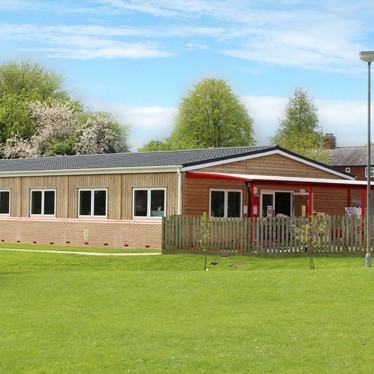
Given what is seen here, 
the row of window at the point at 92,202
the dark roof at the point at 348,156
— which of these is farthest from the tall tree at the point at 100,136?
the row of window at the point at 92,202

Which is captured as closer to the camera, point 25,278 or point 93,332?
point 93,332

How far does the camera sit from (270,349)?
12.0m

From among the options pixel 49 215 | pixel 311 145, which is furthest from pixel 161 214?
pixel 311 145

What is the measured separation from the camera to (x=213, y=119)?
9375cm

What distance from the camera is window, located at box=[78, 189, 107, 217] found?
1446 inches

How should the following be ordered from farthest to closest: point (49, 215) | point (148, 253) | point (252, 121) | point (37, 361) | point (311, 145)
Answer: point (252, 121), point (311, 145), point (49, 215), point (148, 253), point (37, 361)

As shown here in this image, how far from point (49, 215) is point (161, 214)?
7024 mm

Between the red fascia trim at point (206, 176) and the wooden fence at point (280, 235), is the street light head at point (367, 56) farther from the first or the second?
the red fascia trim at point (206, 176)

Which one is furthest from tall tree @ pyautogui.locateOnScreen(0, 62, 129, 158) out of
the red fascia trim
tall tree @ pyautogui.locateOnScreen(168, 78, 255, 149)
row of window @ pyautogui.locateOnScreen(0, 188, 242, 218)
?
the red fascia trim

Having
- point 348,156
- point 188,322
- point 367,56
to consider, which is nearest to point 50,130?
point 348,156

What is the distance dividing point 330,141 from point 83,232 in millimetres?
73541

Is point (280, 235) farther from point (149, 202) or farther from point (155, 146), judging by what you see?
point (155, 146)

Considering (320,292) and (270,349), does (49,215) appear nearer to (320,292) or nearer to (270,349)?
(320,292)

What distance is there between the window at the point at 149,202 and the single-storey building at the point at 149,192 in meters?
0.04
